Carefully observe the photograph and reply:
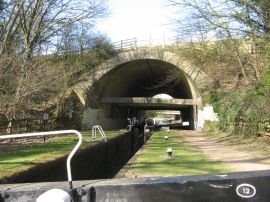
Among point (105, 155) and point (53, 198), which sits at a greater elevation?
point (53, 198)

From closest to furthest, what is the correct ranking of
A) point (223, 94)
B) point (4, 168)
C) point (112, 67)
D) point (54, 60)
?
point (4, 168) < point (223, 94) < point (54, 60) < point (112, 67)

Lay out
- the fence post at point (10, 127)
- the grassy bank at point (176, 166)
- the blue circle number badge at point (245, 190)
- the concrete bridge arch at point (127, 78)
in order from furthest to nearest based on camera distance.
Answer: the concrete bridge arch at point (127, 78) → the fence post at point (10, 127) → the grassy bank at point (176, 166) → the blue circle number badge at point (245, 190)

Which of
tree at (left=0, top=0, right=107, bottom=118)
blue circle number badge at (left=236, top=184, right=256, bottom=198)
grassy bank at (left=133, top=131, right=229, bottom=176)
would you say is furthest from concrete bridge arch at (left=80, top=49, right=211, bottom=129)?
blue circle number badge at (left=236, top=184, right=256, bottom=198)

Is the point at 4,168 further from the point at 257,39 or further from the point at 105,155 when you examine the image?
the point at 257,39

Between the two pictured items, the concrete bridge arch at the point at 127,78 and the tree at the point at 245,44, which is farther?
the concrete bridge arch at the point at 127,78

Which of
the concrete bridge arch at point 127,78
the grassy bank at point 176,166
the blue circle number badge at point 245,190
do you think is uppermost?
the concrete bridge arch at point 127,78

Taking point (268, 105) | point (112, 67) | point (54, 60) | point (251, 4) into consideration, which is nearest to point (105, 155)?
point (268, 105)

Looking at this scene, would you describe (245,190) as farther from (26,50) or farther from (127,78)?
(127,78)

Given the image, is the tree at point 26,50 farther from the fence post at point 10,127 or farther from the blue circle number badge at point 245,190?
the blue circle number badge at point 245,190

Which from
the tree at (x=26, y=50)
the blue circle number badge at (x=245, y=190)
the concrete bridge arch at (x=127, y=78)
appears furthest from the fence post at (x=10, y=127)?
the blue circle number badge at (x=245, y=190)

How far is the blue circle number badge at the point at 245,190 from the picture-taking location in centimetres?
356

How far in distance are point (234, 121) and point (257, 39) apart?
8630mm

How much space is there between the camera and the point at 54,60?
29703mm

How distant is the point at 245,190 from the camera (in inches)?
141
